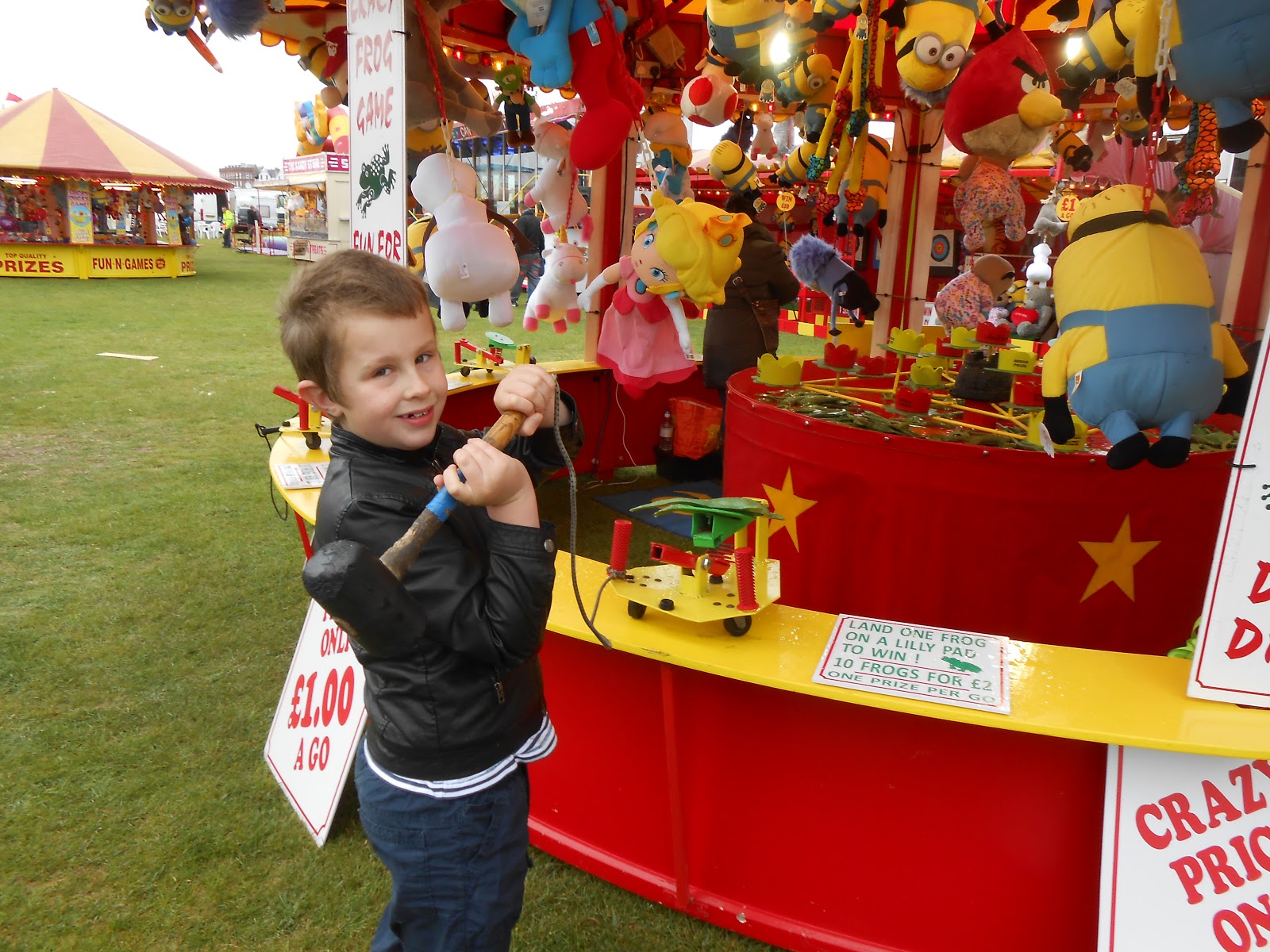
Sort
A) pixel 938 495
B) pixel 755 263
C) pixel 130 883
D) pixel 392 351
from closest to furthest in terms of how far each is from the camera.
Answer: pixel 392 351 → pixel 130 883 → pixel 938 495 → pixel 755 263

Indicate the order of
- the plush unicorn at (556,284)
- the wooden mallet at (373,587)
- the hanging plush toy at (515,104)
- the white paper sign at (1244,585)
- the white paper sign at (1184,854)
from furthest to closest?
the plush unicorn at (556,284) → the hanging plush toy at (515,104) → the white paper sign at (1184,854) → the white paper sign at (1244,585) → the wooden mallet at (373,587)

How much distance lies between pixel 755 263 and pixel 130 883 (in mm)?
4315

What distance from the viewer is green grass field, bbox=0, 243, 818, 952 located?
2219 mm

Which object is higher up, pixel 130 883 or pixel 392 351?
pixel 392 351

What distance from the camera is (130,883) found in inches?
92.3

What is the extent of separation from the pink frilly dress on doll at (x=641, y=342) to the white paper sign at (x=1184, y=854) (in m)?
3.57

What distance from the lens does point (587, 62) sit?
10.6 ft

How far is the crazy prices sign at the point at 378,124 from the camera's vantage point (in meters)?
2.25

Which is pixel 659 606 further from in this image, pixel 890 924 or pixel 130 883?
pixel 130 883

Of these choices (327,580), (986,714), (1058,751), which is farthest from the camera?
(1058,751)

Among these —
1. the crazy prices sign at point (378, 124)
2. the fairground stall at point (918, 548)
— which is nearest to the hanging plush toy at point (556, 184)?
the fairground stall at point (918, 548)

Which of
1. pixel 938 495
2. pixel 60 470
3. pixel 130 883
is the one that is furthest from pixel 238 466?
pixel 938 495

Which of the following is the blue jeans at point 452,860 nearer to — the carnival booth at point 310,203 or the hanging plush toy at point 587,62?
the hanging plush toy at point 587,62

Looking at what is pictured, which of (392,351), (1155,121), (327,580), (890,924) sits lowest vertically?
(890,924)
